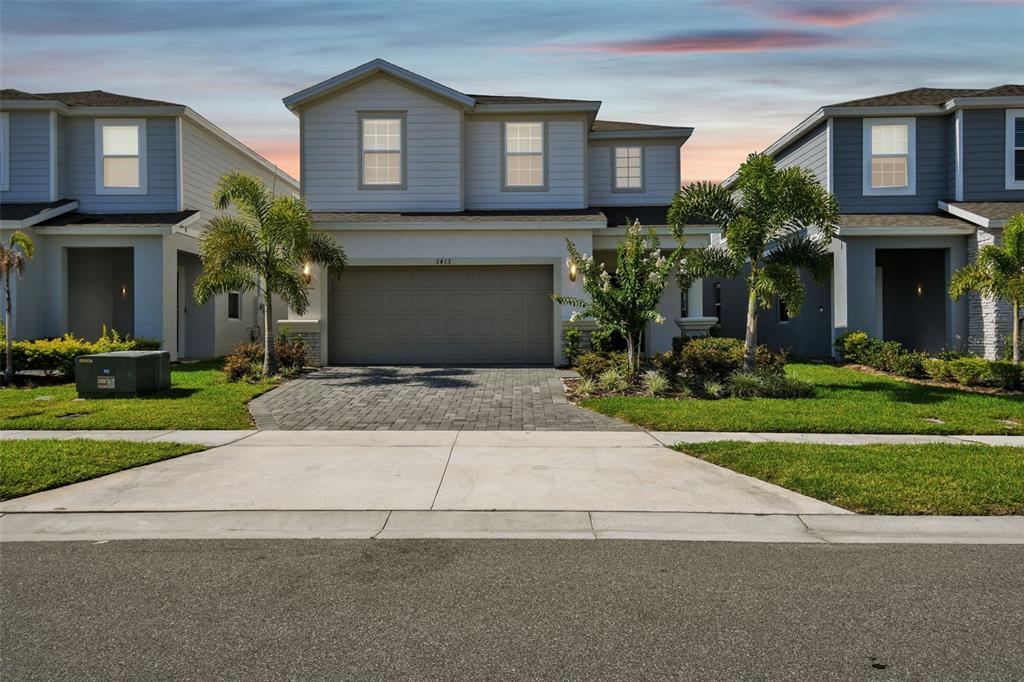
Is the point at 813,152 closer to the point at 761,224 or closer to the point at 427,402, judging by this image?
the point at 761,224

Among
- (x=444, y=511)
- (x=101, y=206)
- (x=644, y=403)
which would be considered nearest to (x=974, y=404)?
(x=644, y=403)

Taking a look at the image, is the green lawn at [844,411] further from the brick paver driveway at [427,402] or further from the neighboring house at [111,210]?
the neighboring house at [111,210]

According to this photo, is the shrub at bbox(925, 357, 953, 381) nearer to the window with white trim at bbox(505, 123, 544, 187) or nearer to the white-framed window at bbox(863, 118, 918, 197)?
the white-framed window at bbox(863, 118, 918, 197)

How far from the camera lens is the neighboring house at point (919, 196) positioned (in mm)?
19312

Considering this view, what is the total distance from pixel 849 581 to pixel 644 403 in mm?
7988

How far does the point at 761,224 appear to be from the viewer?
47.8 ft

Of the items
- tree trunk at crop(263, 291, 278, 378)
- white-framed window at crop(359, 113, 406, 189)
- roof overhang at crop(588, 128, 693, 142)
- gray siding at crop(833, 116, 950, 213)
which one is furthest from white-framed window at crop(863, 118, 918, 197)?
tree trunk at crop(263, 291, 278, 378)

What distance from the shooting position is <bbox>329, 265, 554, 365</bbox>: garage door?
1930cm

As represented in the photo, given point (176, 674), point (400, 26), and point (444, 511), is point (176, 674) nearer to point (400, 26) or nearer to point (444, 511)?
point (444, 511)

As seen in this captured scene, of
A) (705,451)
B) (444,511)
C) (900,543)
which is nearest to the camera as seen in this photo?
(900,543)

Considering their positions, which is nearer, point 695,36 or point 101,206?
point 695,36

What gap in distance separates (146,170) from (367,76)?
6706 mm

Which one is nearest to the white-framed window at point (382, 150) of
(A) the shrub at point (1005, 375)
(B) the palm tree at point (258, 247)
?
(B) the palm tree at point (258, 247)

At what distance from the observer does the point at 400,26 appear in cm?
1155
